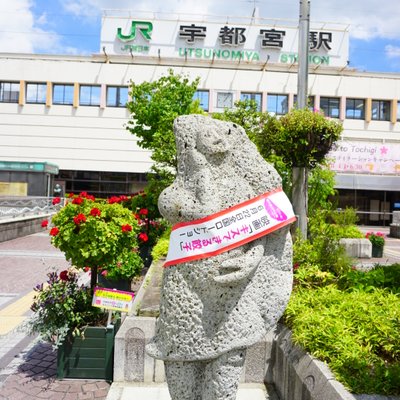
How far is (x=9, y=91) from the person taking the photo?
29.6 metres

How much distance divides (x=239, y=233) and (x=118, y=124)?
2812cm

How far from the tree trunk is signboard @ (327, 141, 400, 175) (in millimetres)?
17284

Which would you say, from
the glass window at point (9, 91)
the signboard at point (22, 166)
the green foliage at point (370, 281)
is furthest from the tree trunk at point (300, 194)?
the glass window at point (9, 91)

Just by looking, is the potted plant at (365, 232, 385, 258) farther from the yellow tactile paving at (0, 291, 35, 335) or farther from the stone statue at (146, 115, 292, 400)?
the stone statue at (146, 115, 292, 400)

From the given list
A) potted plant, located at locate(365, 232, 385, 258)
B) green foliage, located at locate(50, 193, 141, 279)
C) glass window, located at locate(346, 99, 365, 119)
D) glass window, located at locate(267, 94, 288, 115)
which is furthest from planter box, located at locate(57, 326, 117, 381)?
glass window, located at locate(346, 99, 365, 119)

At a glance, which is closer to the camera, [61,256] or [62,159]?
[61,256]

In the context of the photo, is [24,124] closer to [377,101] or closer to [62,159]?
[62,159]

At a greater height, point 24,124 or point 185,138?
point 24,124

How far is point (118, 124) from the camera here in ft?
96.0

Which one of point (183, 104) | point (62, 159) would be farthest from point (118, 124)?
point (183, 104)

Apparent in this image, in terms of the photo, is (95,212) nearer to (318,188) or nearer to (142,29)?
(318,188)

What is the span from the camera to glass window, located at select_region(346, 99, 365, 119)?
30.2m

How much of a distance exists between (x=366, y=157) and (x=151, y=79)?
49.3 feet

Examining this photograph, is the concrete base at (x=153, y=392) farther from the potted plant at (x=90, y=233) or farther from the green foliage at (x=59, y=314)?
the potted plant at (x=90, y=233)
